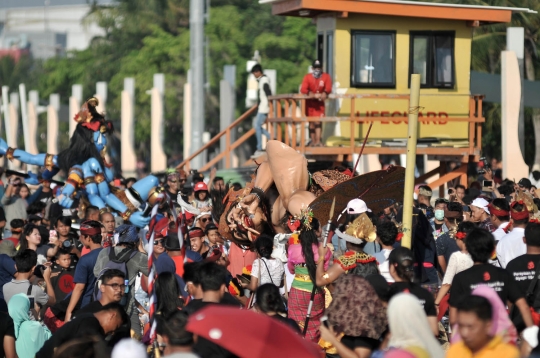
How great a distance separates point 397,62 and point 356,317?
1378cm

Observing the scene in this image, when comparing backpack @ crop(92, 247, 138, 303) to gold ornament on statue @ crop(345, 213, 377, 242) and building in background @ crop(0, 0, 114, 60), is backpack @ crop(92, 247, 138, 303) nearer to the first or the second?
gold ornament on statue @ crop(345, 213, 377, 242)

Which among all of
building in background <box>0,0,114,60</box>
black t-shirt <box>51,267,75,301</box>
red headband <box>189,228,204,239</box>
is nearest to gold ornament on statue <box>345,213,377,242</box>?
red headband <box>189,228,204,239</box>

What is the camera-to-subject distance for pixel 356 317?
282 inches

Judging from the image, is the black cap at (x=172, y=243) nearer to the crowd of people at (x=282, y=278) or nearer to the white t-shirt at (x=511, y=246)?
the crowd of people at (x=282, y=278)

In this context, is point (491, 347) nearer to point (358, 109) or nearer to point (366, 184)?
point (366, 184)

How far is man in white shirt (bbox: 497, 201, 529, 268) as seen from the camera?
10.2m

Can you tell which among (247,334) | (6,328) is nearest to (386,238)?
(6,328)

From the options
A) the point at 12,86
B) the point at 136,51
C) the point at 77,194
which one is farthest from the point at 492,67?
the point at 12,86

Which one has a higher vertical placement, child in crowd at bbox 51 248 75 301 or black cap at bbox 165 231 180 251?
black cap at bbox 165 231 180 251

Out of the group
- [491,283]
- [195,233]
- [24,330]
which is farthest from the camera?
[195,233]

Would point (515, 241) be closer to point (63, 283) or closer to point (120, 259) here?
point (120, 259)

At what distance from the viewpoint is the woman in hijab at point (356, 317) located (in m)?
7.17

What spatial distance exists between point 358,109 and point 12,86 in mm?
61136

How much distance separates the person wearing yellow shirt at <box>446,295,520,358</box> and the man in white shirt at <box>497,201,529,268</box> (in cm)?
365
